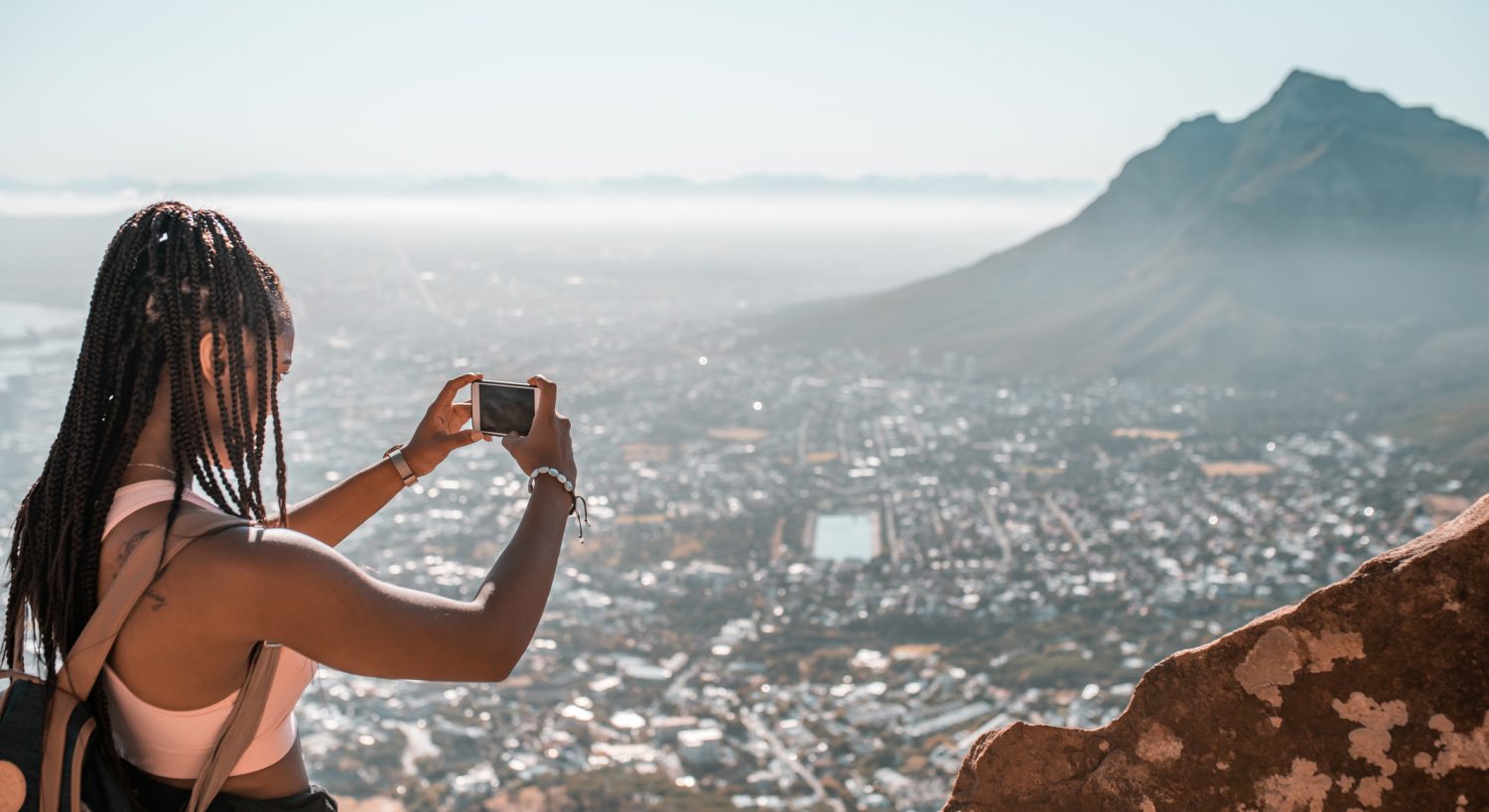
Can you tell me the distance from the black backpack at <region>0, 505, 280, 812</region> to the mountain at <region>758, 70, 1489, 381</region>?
67.7 metres

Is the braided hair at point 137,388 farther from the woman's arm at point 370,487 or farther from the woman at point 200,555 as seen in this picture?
the woman's arm at point 370,487

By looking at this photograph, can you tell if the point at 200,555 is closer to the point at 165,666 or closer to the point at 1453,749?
the point at 165,666

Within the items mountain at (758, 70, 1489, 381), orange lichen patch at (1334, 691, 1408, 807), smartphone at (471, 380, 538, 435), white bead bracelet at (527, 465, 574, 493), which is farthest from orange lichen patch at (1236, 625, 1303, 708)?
mountain at (758, 70, 1489, 381)

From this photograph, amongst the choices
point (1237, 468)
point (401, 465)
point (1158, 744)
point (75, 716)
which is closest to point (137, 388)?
point (75, 716)

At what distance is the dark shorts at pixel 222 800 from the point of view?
1.62 meters

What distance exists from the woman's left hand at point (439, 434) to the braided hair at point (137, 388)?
551 mm

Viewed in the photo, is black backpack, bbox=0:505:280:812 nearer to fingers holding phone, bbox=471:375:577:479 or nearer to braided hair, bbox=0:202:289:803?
braided hair, bbox=0:202:289:803

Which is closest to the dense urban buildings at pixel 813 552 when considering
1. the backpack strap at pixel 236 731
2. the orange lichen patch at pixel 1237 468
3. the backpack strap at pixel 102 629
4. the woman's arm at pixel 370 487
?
the orange lichen patch at pixel 1237 468

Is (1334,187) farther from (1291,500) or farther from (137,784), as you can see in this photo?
(137,784)

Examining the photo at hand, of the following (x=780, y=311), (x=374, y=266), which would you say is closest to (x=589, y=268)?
(x=374, y=266)

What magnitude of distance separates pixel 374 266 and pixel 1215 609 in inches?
4394

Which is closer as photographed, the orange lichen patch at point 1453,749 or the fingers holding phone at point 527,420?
the orange lichen patch at point 1453,749

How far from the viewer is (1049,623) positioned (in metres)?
27.1

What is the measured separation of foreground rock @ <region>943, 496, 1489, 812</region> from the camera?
1.77m
